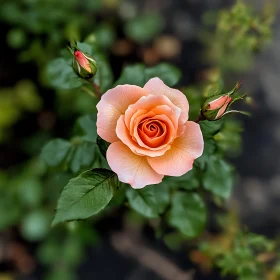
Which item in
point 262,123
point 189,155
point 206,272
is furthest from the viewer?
point 262,123

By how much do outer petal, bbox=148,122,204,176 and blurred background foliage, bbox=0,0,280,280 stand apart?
2.04ft

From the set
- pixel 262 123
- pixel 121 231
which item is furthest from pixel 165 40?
pixel 121 231

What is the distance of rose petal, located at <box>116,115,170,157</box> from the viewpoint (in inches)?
34.7

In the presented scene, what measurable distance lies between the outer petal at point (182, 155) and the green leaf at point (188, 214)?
44cm

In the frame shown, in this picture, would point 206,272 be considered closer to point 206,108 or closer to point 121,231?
point 121,231

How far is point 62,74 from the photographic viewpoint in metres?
1.26

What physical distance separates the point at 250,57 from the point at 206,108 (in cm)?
150

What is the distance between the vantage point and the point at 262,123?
230 centimetres

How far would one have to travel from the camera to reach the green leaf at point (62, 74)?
48.2 inches

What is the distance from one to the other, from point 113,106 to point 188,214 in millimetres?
557

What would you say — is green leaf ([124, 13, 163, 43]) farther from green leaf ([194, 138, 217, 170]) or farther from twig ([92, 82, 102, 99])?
green leaf ([194, 138, 217, 170])

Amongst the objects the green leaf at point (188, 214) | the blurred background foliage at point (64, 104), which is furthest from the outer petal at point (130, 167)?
the blurred background foliage at point (64, 104)

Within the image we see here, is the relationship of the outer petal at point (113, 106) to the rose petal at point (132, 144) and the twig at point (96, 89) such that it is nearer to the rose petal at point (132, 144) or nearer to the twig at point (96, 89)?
the rose petal at point (132, 144)

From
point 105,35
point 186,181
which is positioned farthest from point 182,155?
point 105,35
